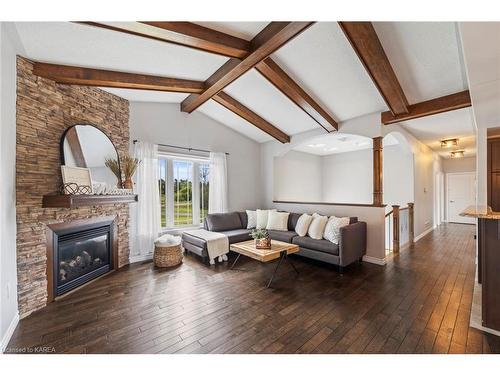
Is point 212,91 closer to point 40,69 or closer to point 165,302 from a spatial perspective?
point 40,69

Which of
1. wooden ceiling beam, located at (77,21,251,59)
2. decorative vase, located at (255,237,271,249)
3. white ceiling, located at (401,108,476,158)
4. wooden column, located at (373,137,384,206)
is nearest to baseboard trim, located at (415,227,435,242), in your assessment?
white ceiling, located at (401,108,476,158)

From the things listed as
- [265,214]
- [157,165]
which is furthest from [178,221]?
[265,214]

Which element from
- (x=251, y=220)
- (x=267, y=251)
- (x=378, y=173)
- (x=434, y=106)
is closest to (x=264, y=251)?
(x=267, y=251)

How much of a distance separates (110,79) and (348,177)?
6813 millimetres

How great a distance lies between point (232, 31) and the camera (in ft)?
8.07

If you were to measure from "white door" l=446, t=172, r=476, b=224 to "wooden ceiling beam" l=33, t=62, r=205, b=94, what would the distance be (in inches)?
365

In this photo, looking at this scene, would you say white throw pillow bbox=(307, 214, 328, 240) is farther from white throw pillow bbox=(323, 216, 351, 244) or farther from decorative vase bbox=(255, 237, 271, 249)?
decorative vase bbox=(255, 237, 271, 249)

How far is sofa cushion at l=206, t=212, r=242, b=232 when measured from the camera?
4.65 metres

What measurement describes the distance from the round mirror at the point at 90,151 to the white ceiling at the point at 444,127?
209 inches

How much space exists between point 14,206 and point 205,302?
222 centimetres

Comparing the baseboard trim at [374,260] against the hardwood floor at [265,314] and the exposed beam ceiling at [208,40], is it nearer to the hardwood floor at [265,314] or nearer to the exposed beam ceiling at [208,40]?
the hardwood floor at [265,314]

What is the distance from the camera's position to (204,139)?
16.4ft

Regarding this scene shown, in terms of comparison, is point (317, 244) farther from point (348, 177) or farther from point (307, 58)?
point (348, 177)
